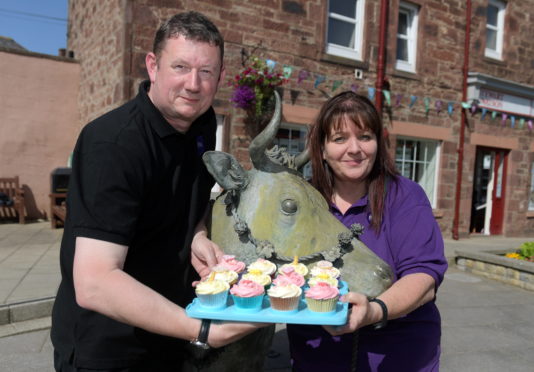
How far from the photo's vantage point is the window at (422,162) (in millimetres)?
10766

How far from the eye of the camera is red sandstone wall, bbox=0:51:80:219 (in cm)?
1038

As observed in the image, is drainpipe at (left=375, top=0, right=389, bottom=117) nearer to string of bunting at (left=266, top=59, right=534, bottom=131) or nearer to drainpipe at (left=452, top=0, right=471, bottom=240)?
string of bunting at (left=266, top=59, right=534, bottom=131)

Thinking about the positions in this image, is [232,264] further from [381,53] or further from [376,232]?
[381,53]

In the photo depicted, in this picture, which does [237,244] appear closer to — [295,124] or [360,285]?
[360,285]

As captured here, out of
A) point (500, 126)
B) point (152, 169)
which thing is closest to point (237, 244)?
point (152, 169)

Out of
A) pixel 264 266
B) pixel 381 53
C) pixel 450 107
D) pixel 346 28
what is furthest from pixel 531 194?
pixel 264 266

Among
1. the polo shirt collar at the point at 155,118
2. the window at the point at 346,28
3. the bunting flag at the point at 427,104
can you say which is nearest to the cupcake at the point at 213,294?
the polo shirt collar at the point at 155,118

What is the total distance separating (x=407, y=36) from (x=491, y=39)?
345 centimetres

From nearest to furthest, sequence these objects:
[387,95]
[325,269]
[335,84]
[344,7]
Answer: [325,269] → [335,84] → [344,7] → [387,95]

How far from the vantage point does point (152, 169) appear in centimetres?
158

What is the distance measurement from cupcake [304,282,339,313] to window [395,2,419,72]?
32.6 feet

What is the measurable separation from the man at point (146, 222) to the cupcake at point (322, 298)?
0.22 meters

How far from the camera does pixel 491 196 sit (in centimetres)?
1251

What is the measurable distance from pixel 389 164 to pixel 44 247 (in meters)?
7.13
